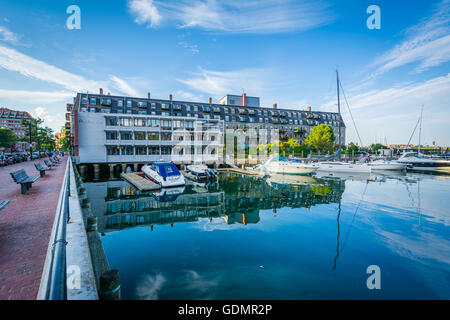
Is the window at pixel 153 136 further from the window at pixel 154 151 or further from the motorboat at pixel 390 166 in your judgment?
the motorboat at pixel 390 166

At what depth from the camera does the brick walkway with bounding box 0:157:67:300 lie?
3900mm

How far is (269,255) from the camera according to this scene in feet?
25.9

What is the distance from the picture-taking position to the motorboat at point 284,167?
31500 mm

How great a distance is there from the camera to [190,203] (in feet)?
51.6

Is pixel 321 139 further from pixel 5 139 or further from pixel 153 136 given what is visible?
pixel 5 139

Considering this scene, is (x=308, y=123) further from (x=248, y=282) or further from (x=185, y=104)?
(x=248, y=282)

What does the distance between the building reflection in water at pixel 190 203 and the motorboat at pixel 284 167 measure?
37.7ft

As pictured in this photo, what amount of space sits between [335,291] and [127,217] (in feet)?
37.3

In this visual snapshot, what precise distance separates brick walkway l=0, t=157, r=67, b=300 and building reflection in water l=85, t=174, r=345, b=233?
10.5 feet

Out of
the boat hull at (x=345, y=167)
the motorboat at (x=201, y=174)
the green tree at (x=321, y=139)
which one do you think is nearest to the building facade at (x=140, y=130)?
the boat hull at (x=345, y=167)

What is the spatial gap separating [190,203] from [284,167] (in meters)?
21.0
